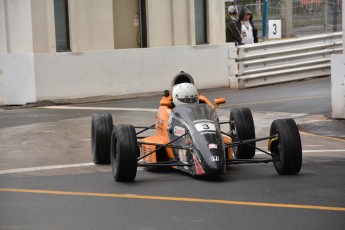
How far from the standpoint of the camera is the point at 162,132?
12453mm

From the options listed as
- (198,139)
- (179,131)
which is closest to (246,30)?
(179,131)

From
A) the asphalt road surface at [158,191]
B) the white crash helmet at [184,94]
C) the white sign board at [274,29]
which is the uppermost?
the white sign board at [274,29]

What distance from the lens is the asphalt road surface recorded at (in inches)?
365

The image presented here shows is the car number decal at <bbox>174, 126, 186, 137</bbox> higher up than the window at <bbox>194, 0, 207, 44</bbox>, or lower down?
lower down

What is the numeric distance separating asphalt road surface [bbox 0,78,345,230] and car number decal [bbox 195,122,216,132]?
0.63m

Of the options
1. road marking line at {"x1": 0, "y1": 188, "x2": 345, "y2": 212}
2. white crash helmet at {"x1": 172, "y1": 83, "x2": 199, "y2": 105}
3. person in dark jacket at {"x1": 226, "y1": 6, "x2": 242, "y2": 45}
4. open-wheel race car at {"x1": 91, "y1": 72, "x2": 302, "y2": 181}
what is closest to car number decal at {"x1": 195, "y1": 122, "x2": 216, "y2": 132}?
open-wheel race car at {"x1": 91, "y1": 72, "x2": 302, "y2": 181}

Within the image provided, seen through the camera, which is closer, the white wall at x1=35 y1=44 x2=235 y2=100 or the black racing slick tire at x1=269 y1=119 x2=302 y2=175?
the black racing slick tire at x1=269 y1=119 x2=302 y2=175

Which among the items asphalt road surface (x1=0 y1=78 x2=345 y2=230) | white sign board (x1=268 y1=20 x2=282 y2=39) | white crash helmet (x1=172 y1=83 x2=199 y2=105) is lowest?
asphalt road surface (x1=0 y1=78 x2=345 y2=230)

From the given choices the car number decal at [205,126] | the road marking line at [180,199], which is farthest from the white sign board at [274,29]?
the road marking line at [180,199]

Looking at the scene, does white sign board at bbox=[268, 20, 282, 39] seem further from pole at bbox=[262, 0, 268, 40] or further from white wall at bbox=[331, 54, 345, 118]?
white wall at bbox=[331, 54, 345, 118]

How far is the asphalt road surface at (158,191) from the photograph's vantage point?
30.4 feet

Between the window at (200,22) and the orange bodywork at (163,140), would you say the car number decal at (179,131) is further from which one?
the window at (200,22)

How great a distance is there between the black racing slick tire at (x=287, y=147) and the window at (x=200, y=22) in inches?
533

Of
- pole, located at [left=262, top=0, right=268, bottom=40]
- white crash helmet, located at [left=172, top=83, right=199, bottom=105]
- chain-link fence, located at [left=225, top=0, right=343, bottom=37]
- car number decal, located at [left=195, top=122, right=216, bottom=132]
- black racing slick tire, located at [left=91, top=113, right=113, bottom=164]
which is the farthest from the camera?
pole, located at [left=262, top=0, right=268, bottom=40]
